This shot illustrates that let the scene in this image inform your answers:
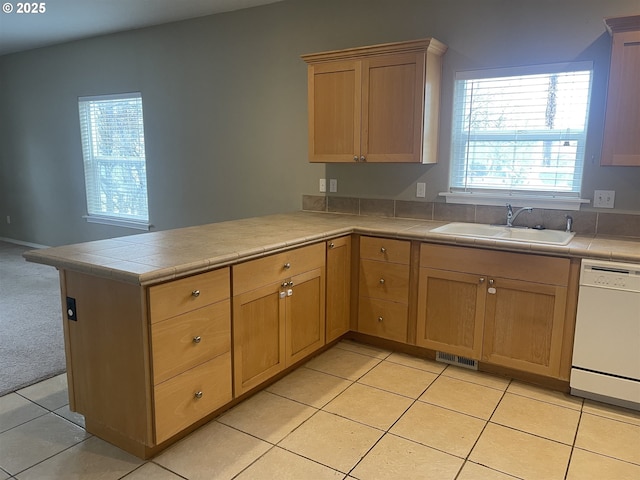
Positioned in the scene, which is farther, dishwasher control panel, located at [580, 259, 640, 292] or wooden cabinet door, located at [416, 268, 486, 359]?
wooden cabinet door, located at [416, 268, 486, 359]

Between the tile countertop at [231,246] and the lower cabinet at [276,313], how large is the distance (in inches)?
3.9

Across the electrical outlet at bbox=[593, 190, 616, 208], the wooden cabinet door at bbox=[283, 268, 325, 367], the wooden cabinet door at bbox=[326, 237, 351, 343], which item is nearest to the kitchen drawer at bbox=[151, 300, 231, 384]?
the wooden cabinet door at bbox=[283, 268, 325, 367]

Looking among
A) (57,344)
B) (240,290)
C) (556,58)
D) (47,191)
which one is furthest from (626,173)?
(47,191)

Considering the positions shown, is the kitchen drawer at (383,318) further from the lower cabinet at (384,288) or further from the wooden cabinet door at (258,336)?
the wooden cabinet door at (258,336)

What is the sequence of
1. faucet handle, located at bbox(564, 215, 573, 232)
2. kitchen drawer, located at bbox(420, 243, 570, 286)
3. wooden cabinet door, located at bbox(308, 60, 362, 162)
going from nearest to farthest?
kitchen drawer, located at bbox(420, 243, 570, 286)
faucet handle, located at bbox(564, 215, 573, 232)
wooden cabinet door, located at bbox(308, 60, 362, 162)

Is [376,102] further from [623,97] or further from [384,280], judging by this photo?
[623,97]

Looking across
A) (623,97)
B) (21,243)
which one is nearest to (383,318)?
(623,97)

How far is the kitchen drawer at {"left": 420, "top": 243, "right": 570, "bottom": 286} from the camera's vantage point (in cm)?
258

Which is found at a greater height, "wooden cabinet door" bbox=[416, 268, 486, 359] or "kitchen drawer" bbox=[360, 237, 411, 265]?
"kitchen drawer" bbox=[360, 237, 411, 265]

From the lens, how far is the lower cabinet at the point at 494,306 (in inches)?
103

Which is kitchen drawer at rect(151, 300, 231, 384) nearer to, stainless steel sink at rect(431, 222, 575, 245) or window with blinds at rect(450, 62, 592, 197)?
stainless steel sink at rect(431, 222, 575, 245)

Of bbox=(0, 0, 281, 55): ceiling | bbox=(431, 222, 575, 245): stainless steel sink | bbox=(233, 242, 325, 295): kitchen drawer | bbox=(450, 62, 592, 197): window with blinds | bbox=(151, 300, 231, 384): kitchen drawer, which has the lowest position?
bbox=(151, 300, 231, 384): kitchen drawer

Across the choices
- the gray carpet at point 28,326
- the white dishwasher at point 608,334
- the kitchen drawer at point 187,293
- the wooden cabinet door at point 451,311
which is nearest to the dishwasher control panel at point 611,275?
the white dishwasher at point 608,334

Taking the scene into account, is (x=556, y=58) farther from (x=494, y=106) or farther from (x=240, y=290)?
(x=240, y=290)
